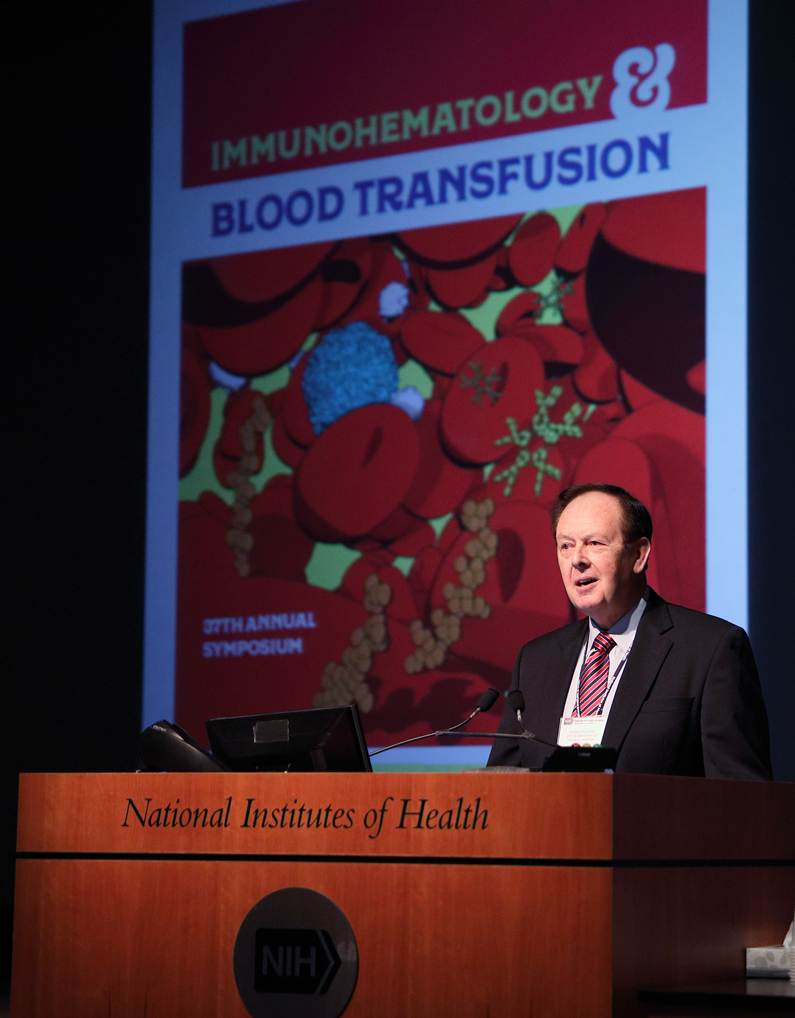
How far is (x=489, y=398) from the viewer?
4.17 m

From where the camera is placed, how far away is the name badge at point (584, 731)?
9.42 ft

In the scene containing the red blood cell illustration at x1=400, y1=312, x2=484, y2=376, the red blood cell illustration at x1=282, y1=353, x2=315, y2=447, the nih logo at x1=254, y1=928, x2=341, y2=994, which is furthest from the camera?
the red blood cell illustration at x1=282, y1=353, x2=315, y2=447

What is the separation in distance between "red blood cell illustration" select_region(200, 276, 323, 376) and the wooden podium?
2.48 m

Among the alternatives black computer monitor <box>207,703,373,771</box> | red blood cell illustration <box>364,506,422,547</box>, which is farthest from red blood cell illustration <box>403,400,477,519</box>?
black computer monitor <box>207,703,373,771</box>

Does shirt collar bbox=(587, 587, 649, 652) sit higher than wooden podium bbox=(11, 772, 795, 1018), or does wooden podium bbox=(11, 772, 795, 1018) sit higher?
shirt collar bbox=(587, 587, 649, 652)

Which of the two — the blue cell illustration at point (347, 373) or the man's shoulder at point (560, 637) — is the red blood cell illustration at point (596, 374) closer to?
the blue cell illustration at point (347, 373)

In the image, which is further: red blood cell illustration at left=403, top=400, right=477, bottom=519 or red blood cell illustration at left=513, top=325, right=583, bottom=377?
red blood cell illustration at left=403, top=400, right=477, bottom=519

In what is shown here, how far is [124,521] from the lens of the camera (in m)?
4.84

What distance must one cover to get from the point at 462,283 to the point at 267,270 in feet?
2.38

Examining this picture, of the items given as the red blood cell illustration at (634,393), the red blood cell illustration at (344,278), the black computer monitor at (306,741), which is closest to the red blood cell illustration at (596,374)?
the red blood cell illustration at (634,393)

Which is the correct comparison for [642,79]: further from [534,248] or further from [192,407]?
[192,407]

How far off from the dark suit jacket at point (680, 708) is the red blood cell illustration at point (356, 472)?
55.1 inches

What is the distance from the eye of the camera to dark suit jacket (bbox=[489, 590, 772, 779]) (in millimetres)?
2740

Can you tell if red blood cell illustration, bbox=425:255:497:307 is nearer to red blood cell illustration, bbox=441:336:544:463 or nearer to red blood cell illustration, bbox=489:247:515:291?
red blood cell illustration, bbox=489:247:515:291
